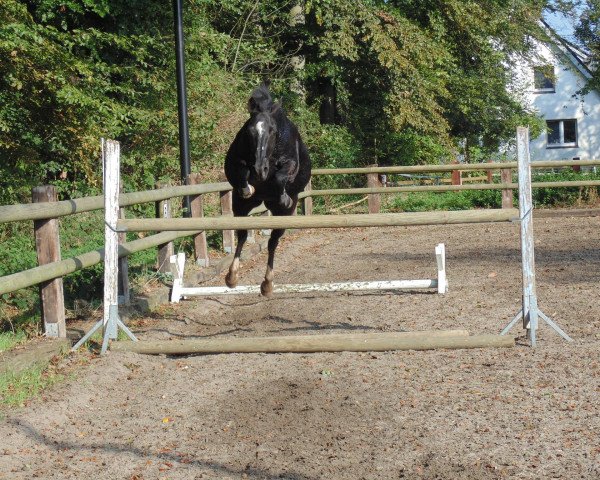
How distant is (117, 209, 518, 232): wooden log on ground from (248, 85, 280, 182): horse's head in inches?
39.2

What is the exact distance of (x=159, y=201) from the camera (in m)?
10.1

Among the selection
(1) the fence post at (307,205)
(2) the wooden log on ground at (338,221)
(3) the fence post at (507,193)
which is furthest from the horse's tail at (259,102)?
(3) the fence post at (507,193)

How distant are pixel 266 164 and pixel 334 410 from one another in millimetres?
2969

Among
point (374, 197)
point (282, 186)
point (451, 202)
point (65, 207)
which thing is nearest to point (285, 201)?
point (282, 186)

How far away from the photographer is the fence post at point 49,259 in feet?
22.7

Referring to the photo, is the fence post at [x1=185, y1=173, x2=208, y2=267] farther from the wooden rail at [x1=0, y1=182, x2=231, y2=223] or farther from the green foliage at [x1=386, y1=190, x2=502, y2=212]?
the green foliage at [x1=386, y1=190, x2=502, y2=212]

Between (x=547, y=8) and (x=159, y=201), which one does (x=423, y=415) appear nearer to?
(x=159, y=201)

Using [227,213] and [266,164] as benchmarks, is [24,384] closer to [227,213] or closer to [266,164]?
[266,164]

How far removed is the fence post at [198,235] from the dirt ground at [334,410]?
10.0 feet

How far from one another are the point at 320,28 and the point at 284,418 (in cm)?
1974

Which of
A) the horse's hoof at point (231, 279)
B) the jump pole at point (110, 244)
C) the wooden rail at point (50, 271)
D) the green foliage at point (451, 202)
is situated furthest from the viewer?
the green foliage at point (451, 202)

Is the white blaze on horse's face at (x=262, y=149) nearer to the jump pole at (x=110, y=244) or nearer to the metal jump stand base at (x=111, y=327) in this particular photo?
the jump pole at (x=110, y=244)

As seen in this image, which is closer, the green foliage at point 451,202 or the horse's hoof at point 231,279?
the horse's hoof at point 231,279

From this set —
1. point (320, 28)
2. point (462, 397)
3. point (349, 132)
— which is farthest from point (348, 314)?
point (349, 132)
